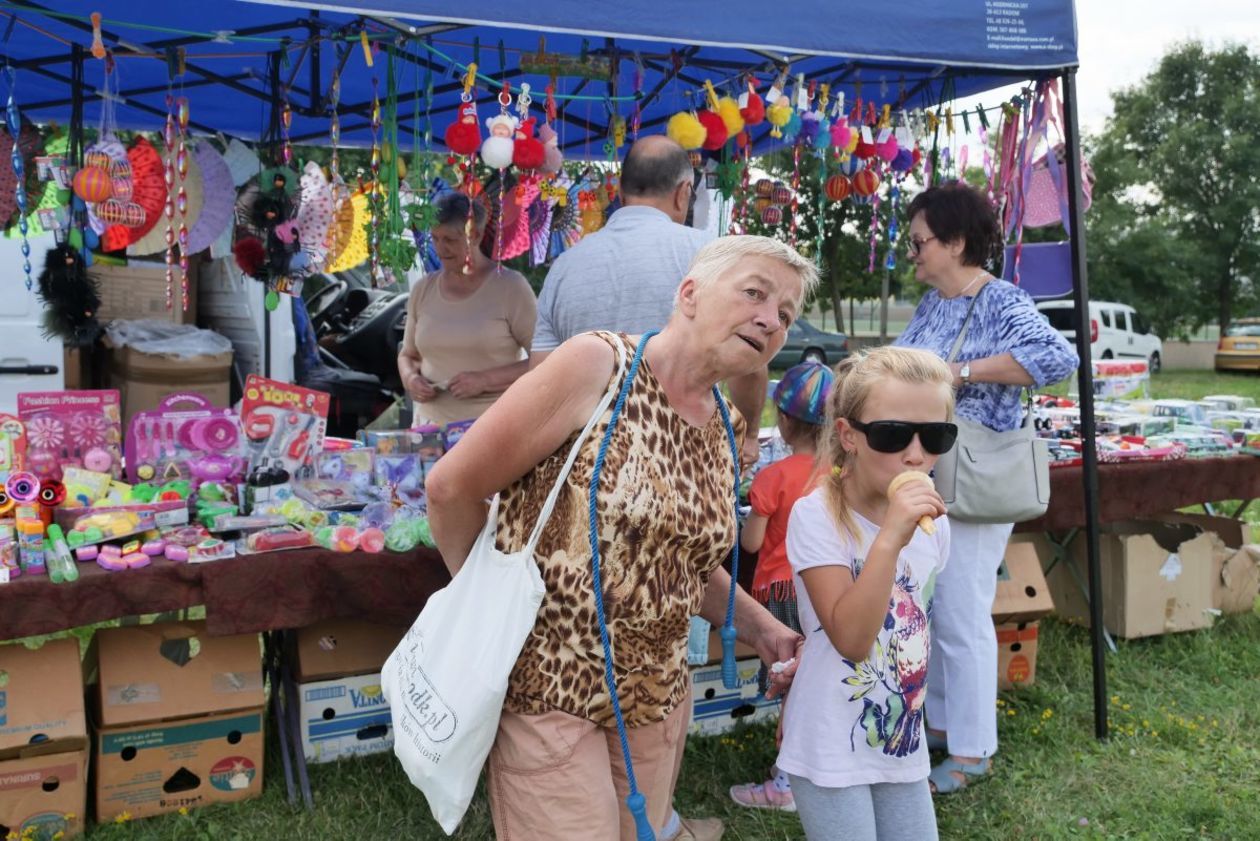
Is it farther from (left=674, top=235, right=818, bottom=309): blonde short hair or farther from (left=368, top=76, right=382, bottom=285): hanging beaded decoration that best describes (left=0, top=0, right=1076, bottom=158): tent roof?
(left=674, top=235, right=818, bottom=309): blonde short hair

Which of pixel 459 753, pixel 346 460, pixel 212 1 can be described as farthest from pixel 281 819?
pixel 212 1

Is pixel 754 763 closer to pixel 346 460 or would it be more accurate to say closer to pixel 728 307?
pixel 346 460

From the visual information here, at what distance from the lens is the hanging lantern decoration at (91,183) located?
9.83 ft

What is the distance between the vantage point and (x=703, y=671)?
3066 millimetres

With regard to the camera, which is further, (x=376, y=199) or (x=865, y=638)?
(x=376, y=199)

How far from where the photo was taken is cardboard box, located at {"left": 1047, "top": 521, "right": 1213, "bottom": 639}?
3.97 meters

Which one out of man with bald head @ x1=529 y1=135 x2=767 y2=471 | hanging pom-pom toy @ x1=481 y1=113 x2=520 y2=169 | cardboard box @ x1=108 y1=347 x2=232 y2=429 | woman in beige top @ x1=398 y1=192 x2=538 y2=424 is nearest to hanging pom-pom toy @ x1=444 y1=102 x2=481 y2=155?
hanging pom-pom toy @ x1=481 y1=113 x2=520 y2=169

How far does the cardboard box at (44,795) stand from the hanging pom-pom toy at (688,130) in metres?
2.49

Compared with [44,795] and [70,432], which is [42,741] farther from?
[70,432]

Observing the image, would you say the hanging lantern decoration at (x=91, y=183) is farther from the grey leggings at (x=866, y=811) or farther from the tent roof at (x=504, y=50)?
the grey leggings at (x=866, y=811)

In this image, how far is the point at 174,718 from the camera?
2.53 meters

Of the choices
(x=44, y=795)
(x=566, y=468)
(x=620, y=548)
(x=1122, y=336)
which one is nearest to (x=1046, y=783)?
(x=620, y=548)

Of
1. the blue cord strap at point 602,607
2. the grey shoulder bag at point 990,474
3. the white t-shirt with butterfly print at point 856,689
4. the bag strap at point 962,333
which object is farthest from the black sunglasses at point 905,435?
the bag strap at point 962,333

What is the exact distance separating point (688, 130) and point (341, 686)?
2.05 m
